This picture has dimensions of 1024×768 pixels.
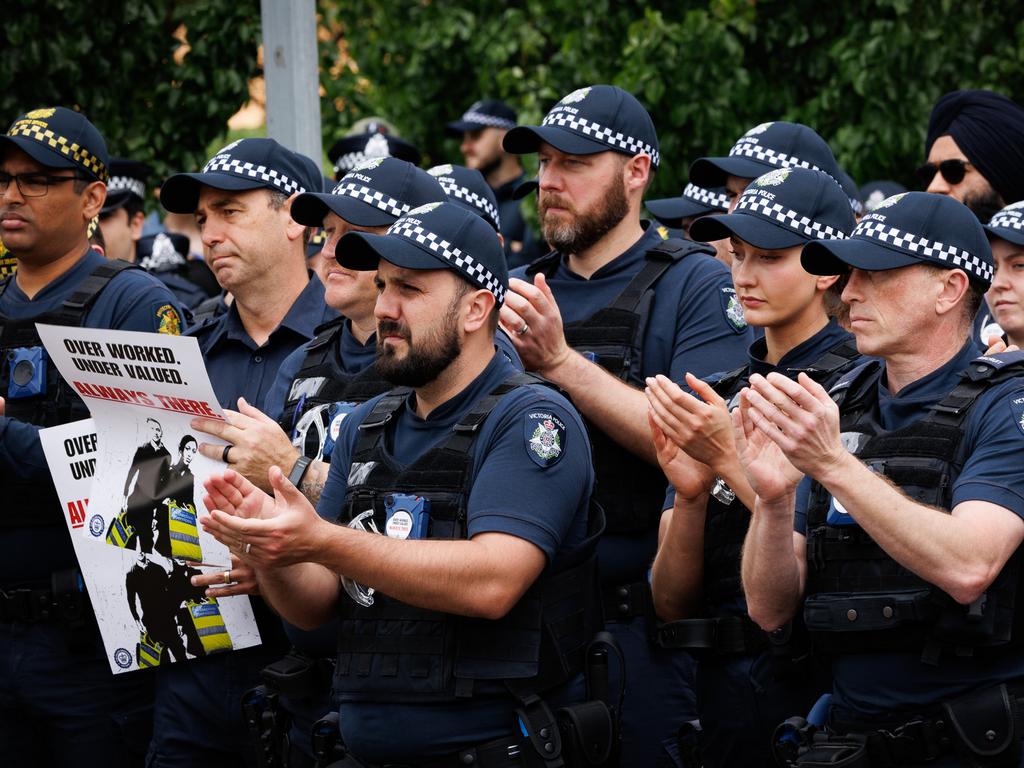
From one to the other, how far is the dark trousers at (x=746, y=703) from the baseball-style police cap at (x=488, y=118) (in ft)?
18.8

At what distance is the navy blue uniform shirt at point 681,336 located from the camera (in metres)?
5.18

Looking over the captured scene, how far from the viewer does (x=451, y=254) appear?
4.27 meters

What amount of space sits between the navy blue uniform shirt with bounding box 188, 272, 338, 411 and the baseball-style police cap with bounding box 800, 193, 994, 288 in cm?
202

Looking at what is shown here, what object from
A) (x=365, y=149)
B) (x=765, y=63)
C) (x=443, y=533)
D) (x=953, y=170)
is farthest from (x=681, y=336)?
(x=765, y=63)

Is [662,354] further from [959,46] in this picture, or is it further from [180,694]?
[959,46]

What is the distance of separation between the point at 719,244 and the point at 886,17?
376cm

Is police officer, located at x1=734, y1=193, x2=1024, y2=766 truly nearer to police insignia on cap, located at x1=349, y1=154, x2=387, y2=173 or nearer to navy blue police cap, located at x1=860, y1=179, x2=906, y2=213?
police insignia on cap, located at x1=349, y1=154, x2=387, y2=173

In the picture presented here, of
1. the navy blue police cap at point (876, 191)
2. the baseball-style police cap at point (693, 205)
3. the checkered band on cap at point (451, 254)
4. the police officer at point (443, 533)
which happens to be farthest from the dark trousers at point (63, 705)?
the navy blue police cap at point (876, 191)

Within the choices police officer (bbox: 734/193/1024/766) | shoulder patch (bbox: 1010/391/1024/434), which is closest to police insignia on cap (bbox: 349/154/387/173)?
police officer (bbox: 734/193/1024/766)

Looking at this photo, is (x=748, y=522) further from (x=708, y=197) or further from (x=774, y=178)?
(x=708, y=197)

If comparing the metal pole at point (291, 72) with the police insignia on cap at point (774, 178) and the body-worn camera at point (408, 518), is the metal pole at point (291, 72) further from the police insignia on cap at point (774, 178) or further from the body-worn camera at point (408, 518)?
the body-worn camera at point (408, 518)

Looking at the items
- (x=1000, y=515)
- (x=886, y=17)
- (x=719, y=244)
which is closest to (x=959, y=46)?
(x=886, y=17)

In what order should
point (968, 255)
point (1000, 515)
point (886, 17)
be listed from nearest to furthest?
point (1000, 515) < point (968, 255) < point (886, 17)

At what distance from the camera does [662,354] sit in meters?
5.25
